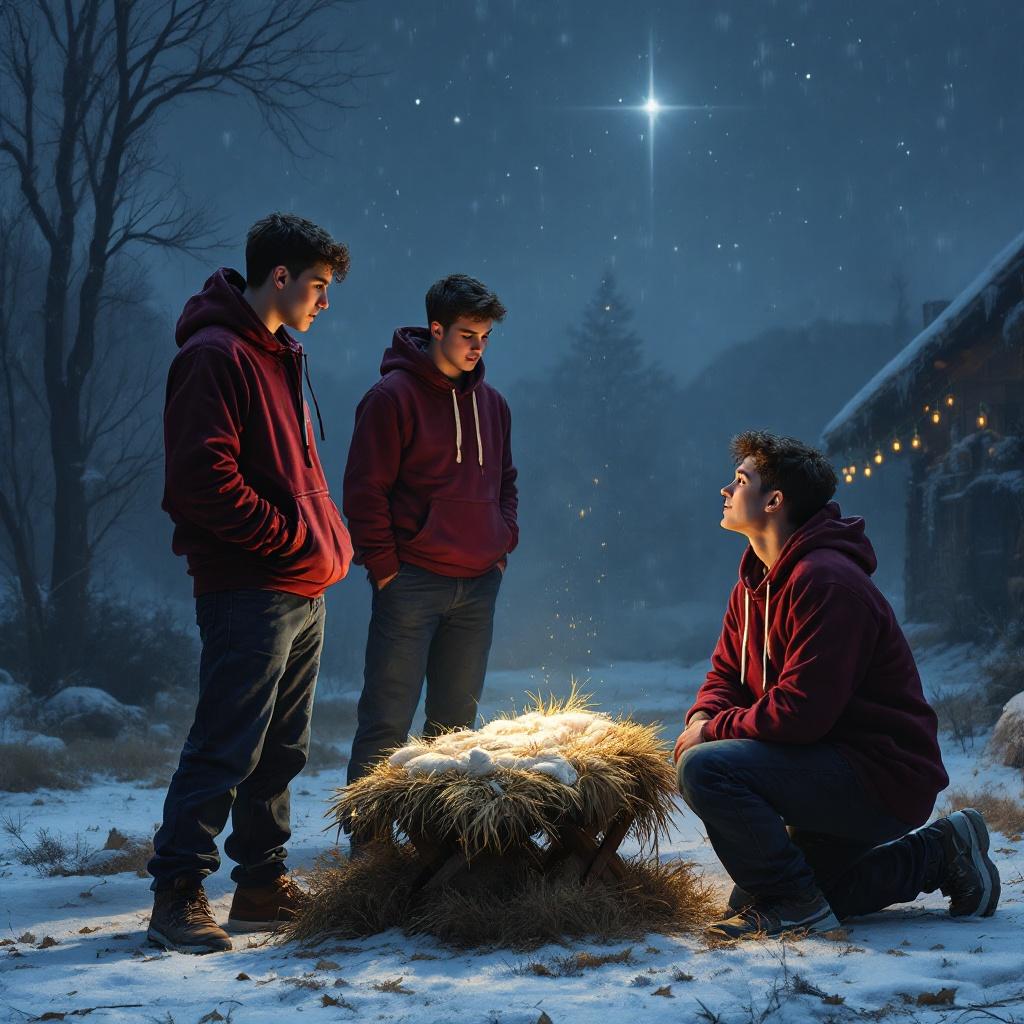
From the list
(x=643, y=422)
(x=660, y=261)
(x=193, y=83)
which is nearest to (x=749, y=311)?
(x=660, y=261)

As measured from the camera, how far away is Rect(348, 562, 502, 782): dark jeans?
4.48 meters

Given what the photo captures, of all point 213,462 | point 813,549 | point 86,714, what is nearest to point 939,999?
point 813,549

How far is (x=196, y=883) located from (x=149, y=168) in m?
11.5

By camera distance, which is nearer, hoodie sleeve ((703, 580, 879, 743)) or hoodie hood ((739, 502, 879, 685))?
hoodie sleeve ((703, 580, 879, 743))

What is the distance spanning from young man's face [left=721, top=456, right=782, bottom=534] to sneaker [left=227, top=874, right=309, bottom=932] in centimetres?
194

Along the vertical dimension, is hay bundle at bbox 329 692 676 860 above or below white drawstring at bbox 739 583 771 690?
below

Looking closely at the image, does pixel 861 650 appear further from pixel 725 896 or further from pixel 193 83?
pixel 193 83

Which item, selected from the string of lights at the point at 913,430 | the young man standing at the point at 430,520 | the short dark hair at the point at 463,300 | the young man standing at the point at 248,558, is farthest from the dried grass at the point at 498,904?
the string of lights at the point at 913,430

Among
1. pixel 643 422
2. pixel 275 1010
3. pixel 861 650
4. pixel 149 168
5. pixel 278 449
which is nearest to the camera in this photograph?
pixel 275 1010

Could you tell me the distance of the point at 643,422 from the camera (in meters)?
38.7

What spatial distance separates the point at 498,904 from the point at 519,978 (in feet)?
1.44

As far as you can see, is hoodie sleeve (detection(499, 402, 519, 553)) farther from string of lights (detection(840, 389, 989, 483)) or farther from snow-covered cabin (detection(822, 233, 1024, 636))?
string of lights (detection(840, 389, 989, 483))

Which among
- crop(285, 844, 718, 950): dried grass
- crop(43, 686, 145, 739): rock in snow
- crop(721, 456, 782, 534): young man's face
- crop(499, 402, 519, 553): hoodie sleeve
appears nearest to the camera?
A: crop(285, 844, 718, 950): dried grass

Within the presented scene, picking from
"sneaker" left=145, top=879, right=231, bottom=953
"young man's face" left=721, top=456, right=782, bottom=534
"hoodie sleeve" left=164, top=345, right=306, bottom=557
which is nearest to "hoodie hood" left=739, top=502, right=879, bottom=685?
"young man's face" left=721, top=456, right=782, bottom=534
